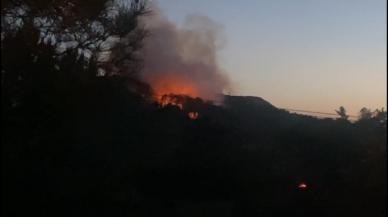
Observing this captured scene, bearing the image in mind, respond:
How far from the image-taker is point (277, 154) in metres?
19.2

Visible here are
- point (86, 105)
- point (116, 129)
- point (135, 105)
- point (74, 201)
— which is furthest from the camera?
point (135, 105)

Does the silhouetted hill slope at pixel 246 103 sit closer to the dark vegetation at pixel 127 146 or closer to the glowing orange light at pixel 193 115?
the glowing orange light at pixel 193 115

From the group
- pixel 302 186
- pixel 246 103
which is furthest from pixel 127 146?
pixel 246 103

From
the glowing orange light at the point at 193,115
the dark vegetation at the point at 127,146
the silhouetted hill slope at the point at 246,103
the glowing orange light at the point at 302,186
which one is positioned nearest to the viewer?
the dark vegetation at the point at 127,146

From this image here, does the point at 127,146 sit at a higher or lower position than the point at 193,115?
lower

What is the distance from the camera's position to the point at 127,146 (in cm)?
1669

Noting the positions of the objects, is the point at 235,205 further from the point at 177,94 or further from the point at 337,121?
the point at 177,94

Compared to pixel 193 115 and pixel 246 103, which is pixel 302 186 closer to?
pixel 193 115

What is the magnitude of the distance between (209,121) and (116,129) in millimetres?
3743

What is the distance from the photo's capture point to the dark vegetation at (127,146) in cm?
1359

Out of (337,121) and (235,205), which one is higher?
(337,121)

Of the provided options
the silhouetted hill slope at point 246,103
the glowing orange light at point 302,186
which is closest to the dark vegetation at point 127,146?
the glowing orange light at point 302,186

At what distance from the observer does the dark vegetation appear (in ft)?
44.6

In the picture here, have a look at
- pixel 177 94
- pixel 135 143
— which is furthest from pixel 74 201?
pixel 177 94
